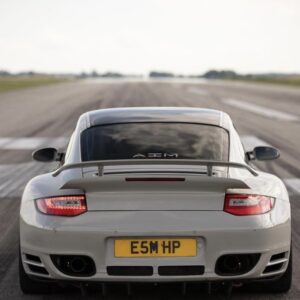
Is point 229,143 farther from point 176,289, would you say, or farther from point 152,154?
point 176,289

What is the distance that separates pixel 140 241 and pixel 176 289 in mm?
991

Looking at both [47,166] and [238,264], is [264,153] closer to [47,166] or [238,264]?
[238,264]

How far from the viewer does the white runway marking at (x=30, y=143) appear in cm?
1520

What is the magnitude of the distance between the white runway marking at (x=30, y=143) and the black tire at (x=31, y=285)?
399 inches

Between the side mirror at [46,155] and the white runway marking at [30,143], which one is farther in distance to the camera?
the white runway marking at [30,143]

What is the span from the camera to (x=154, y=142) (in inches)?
208

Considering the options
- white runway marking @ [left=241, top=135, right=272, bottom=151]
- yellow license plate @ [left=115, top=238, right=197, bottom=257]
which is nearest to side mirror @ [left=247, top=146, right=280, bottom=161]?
yellow license plate @ [left=115, top=238, right=197, bottom=257]

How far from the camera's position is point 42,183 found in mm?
4691

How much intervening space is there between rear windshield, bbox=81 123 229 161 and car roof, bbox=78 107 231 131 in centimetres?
5

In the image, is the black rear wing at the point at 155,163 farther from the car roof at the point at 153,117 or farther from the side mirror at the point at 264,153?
the side mirror at the point at 264,153

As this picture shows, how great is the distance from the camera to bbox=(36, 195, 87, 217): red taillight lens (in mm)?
4215

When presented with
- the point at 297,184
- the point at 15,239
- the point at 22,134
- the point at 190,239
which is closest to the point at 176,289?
the point at 190,239

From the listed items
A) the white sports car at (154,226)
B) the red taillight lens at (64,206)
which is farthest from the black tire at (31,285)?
the red taillight lens at (64,206)

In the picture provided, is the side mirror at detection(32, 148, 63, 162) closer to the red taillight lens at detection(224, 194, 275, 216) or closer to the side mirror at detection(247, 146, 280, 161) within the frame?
the side mirror at detection(247, 146, 280, 161)
